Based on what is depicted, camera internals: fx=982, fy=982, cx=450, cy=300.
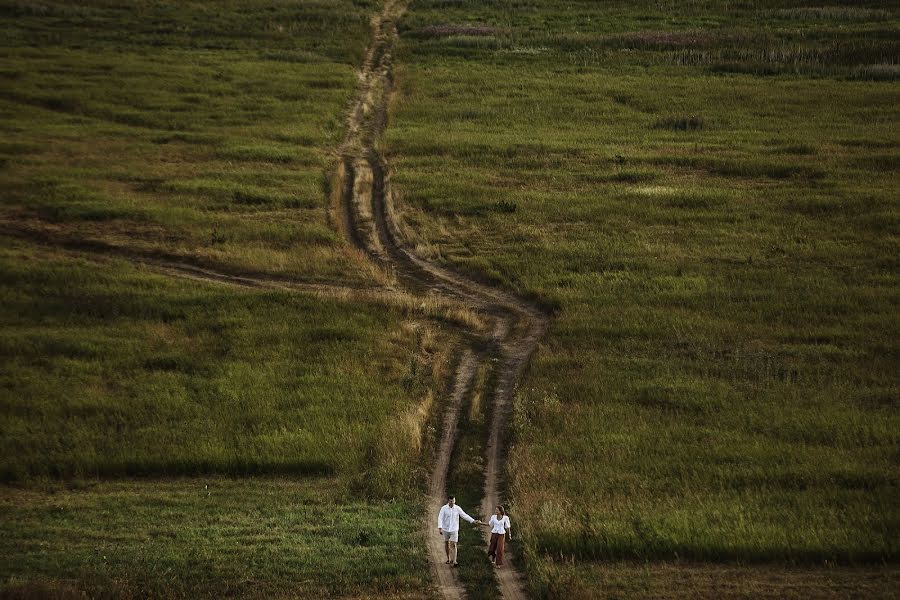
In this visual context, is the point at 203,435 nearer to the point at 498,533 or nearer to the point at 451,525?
the point at 451,525

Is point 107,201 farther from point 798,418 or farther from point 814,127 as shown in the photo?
point 814,127

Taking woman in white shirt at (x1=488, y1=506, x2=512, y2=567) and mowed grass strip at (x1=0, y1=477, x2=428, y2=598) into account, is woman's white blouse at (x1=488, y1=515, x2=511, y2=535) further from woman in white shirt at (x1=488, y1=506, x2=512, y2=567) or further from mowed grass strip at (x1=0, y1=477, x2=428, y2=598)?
mowed grass strip at (x1=0, y1=477, x2=428, y2=598)

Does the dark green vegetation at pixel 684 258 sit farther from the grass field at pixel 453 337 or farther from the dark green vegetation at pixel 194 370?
the dark green vegetation at pixel 194 370

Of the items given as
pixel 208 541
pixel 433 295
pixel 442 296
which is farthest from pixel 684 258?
pixel 208 541

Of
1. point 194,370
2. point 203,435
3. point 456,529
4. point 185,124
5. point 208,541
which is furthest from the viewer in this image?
point 185,124

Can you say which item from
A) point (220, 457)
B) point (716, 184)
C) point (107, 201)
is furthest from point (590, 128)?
point (220, 457)

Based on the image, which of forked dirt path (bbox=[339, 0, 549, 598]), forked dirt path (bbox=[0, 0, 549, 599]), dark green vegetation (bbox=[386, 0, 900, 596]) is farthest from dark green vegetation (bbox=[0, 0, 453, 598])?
dark green vegetation (bbox=[386, 0, 900, 596])
